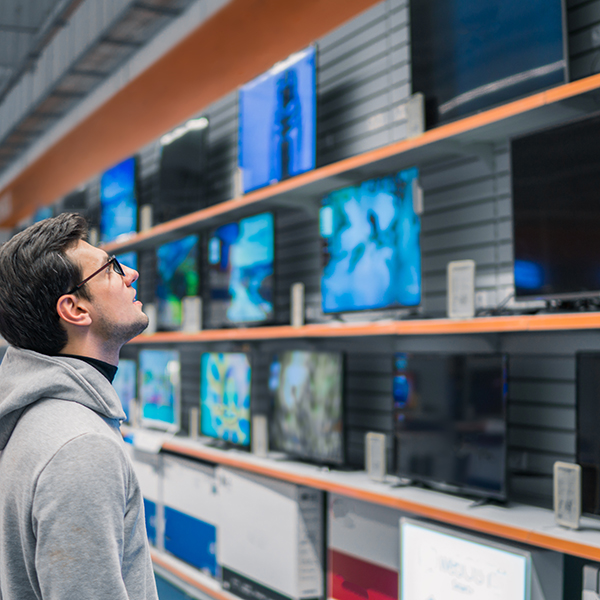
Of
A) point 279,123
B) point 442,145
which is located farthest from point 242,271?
point 442,145

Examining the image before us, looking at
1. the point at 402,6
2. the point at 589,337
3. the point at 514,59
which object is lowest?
the point at 589,337

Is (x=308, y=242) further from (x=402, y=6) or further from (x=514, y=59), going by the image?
(x=514, y=59)

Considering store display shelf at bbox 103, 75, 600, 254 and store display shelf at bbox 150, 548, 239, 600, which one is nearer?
store display shelf at bbox 103, 75, 600, 254

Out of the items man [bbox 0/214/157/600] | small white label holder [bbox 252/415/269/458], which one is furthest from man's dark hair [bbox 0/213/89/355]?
small white label holder [bbox 252/415/269/458]

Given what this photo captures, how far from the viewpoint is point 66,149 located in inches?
215

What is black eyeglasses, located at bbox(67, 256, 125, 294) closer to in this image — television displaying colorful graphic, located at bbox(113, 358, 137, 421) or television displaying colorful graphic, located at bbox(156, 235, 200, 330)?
television displaying colorful graphic, located at bbox(156, 235, 200, 330)

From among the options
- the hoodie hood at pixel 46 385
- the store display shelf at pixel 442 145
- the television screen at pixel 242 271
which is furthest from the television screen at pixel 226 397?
the hoodie hood at pixel 46 385

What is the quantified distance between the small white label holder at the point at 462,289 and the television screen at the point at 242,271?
4.03 feet

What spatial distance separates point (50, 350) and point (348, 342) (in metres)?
2.01

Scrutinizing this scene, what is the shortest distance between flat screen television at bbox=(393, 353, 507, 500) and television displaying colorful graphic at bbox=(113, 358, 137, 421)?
2.69m

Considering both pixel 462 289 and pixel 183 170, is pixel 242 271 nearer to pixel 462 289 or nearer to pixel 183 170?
pixel 183 170

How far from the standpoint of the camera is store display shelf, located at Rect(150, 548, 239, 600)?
3.04m

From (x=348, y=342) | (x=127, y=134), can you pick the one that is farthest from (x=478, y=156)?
(x=127, y=134)

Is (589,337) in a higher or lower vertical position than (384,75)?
lower
